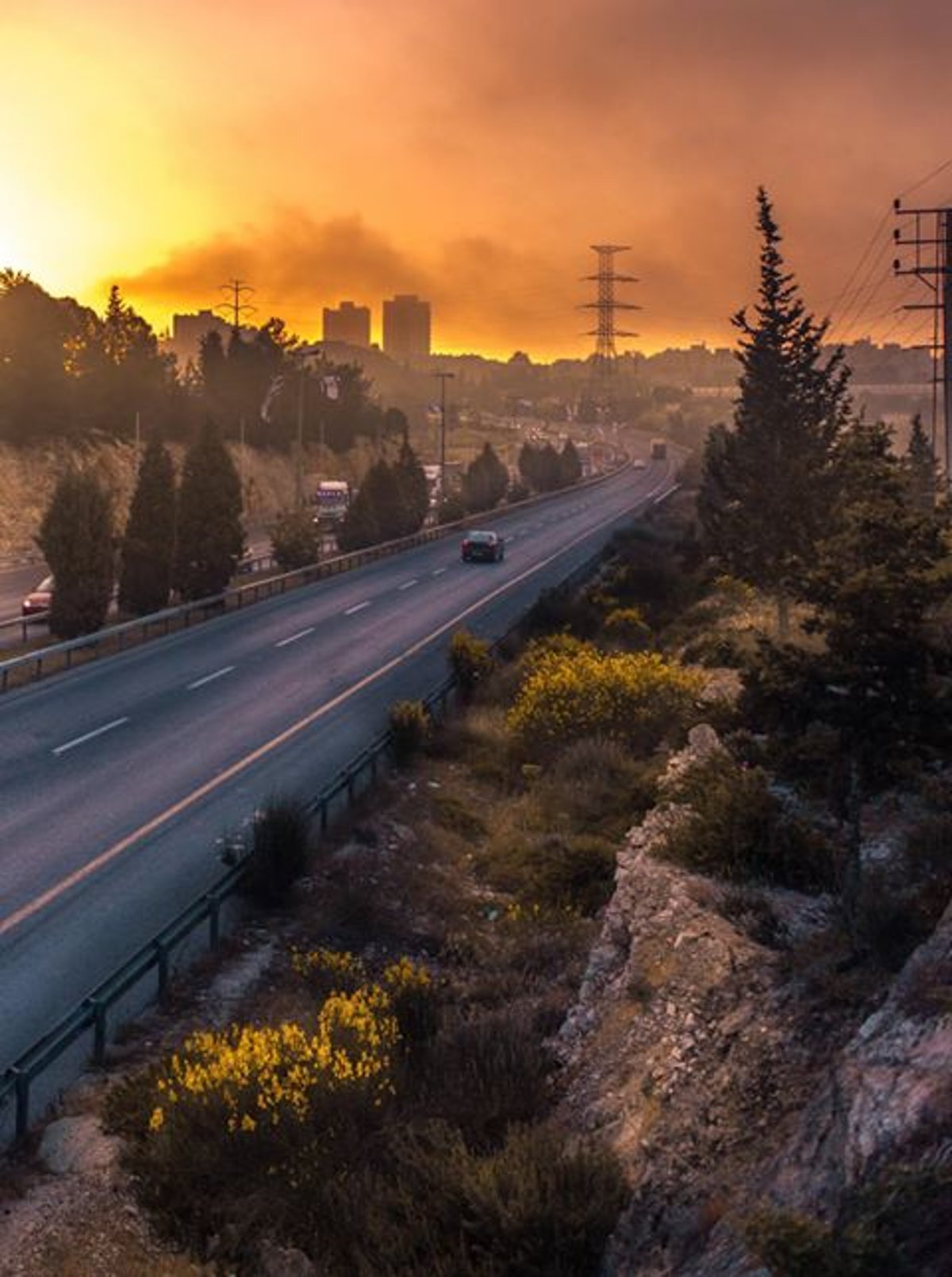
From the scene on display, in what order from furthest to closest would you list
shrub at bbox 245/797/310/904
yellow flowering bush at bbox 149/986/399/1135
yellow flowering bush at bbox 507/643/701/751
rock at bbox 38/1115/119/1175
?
yellow flowering bush at bbox 507/643/701/751
shrub at bbox 245/797/310/904
rock at bbox 38/1115/119/1175
yellow flowering bush at bbox 149/986/399/1135

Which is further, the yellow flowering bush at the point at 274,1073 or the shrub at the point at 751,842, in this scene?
the shrub at the point at 751,842

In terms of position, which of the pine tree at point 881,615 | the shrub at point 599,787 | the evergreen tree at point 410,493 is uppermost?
the evergreen tree at point 410,493

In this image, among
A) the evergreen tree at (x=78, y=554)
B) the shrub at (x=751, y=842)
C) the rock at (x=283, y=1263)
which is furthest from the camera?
the evergreen tree at (x=78, y=554)

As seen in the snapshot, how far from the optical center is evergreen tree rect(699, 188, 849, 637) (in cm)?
3309

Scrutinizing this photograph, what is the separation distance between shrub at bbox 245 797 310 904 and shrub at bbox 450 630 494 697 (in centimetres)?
1232

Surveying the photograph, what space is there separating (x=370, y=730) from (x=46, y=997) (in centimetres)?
1303

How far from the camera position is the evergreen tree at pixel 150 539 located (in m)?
40.6

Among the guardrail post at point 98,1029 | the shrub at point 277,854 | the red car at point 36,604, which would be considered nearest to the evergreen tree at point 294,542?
the red car at point 36,604

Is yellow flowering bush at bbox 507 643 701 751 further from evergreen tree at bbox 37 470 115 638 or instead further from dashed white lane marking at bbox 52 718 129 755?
evergreen tree at bbox 37 470 115 638

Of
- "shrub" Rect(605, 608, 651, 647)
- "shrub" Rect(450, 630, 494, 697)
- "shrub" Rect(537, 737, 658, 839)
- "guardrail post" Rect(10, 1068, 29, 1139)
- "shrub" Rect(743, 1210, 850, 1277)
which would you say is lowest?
"guardrail post" Rect(10, 1068, 29, 1139)

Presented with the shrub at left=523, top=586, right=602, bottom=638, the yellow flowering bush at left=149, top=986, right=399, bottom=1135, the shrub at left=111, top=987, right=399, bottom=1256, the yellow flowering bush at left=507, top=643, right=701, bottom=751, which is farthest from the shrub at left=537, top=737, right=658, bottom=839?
the shrub at left=523, top=586, right=602, bottom=638

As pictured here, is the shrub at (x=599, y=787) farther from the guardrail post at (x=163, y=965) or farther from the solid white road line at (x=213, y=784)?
the guardrail post at (x=163, y=965)

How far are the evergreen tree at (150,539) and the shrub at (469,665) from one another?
1490cm

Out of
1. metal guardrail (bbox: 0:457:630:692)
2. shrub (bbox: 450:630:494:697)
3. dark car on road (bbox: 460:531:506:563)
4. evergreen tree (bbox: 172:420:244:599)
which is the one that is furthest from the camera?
dark car on road (bbox: 460:531:506:563)
